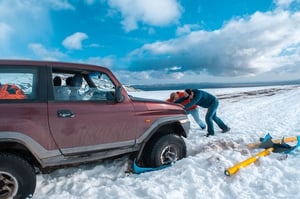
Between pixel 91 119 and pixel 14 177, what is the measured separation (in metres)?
1.24

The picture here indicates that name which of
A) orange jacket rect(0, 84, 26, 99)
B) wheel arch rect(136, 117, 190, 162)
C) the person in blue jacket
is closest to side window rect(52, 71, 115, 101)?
orange jacket rect(0, 84, 26, 99)

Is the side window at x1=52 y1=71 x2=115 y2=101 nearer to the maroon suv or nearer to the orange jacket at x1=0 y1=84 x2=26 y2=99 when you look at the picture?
the maroon suv

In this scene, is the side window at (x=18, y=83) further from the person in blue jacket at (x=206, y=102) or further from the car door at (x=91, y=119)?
the person in blue jacket at (x=206, y=102)

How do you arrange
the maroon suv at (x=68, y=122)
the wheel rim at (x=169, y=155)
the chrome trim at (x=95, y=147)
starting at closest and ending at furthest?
the maroon suv at (x=68, y=122) < the chrome trim at (x=95, y=147) < the wheel rim at (x=169, y=155)

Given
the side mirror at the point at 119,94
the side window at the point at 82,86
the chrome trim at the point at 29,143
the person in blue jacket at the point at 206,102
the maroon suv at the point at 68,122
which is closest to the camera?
the chrome trim at the point at 29,143

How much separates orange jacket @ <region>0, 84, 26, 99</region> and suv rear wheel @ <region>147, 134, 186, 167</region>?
2.33m

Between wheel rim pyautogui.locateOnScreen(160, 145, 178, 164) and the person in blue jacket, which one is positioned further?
the person in blue jacket

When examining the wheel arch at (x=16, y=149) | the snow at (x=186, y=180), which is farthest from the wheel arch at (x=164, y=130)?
the wheel arch at (x=16, y=149)

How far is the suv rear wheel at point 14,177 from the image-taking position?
3.27 m

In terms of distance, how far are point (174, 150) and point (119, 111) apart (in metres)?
1.41

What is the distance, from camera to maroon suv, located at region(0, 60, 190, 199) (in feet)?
11.0

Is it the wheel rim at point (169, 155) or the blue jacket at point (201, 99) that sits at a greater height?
the blue jacket at point (201, 99)

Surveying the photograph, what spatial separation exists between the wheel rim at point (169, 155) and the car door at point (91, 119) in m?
0.68

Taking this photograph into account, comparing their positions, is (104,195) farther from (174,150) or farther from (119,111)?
(174,150)
